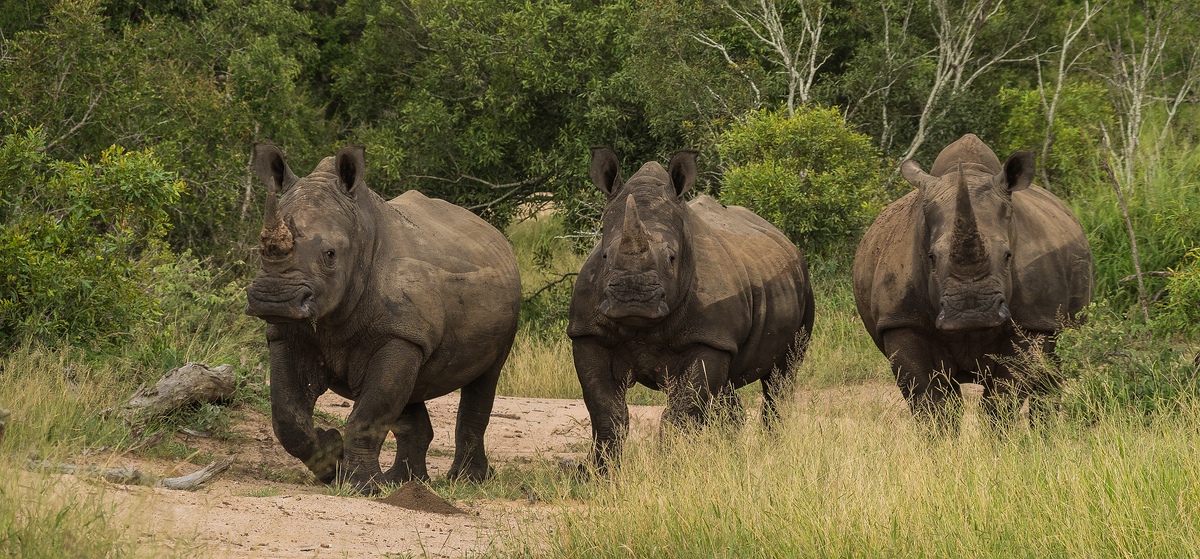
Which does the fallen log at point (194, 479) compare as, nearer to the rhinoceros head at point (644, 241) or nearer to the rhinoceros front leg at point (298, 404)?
the rhinoceros front leg at point (298, 404)

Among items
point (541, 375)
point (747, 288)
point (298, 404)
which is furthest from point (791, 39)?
point (298, 404)

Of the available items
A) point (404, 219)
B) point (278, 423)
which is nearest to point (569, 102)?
point (404, 219)

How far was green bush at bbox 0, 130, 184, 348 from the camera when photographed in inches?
372

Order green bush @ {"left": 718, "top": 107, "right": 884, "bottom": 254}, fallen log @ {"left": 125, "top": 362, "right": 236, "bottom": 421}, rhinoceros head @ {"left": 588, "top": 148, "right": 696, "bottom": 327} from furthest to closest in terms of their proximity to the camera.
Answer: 1. green bush @ {"left": 718, "top": 107, "right": 884, "bottom": 254}
2. fallen log @ {"left": 125, "top": 362, "right": 236, "bottom": 421}
3. rhinoceros head @ {"left": 588, "top": 148, "right": 696, "bottom": 327}

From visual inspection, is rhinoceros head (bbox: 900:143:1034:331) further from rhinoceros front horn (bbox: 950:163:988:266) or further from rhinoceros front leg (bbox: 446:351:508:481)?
rhinoceros front leg (bbox: 446:351:508:481)

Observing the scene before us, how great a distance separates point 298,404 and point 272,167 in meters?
1.39

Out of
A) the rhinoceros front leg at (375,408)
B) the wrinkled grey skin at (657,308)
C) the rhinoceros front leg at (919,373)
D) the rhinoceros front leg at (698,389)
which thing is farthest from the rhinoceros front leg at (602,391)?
the rhinoceros front leg at (919,373)

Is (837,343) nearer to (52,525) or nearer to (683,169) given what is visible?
(683,169)

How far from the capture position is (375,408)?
27.0ft

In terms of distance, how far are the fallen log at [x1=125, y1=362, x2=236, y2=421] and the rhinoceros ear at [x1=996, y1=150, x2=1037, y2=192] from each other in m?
4.97

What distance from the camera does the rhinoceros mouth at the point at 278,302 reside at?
299 inches

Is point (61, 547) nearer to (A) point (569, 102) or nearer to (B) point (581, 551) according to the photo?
(B) point (581, 551)

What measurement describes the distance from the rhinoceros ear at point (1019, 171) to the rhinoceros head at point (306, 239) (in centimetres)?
365

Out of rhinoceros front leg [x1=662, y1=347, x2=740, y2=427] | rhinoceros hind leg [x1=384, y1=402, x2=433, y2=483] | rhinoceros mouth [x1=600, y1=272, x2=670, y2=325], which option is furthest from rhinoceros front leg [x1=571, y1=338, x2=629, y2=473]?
rhinoceros hind leg [x1=384, y1=402, x2=433, y2=483]
